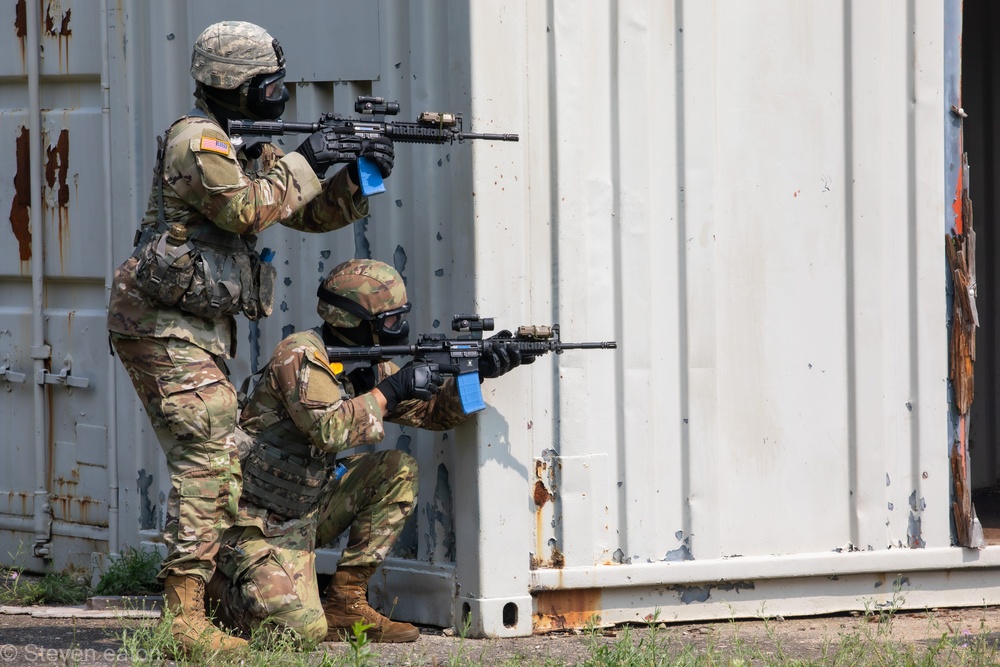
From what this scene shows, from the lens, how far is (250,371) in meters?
4.78

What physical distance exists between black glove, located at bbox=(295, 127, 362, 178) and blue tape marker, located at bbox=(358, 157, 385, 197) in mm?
33

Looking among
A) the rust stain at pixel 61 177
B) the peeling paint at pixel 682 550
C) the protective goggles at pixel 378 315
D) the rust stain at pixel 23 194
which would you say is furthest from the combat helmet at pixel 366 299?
the rust stain at pixel 23 194

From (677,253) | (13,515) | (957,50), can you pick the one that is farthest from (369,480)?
(957,50)

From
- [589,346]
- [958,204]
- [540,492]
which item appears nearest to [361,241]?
[589,346]

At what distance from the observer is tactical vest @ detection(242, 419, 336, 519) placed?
425 cm

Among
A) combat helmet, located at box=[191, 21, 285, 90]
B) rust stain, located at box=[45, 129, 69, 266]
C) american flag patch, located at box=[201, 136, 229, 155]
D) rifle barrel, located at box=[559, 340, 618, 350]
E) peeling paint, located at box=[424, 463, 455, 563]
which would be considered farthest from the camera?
rust stain, located at box=[45, 129, 69, 266]

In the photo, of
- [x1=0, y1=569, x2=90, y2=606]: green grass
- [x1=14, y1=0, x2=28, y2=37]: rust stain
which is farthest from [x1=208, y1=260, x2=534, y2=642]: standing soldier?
[x1=14, y1=0, x2=28, y2=37]: rust stain

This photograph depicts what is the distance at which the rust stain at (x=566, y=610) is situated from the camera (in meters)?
4.43

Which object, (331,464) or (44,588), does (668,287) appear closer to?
(331,464)

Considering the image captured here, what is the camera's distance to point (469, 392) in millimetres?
4141

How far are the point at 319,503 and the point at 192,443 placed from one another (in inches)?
23.3

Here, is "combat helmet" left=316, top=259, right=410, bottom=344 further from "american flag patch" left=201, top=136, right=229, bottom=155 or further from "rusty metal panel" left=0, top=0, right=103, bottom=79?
"rusty metal panel" left=0, top=0, right=103, bottom=79

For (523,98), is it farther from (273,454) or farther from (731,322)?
(273,454)

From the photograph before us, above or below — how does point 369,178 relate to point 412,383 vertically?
above
